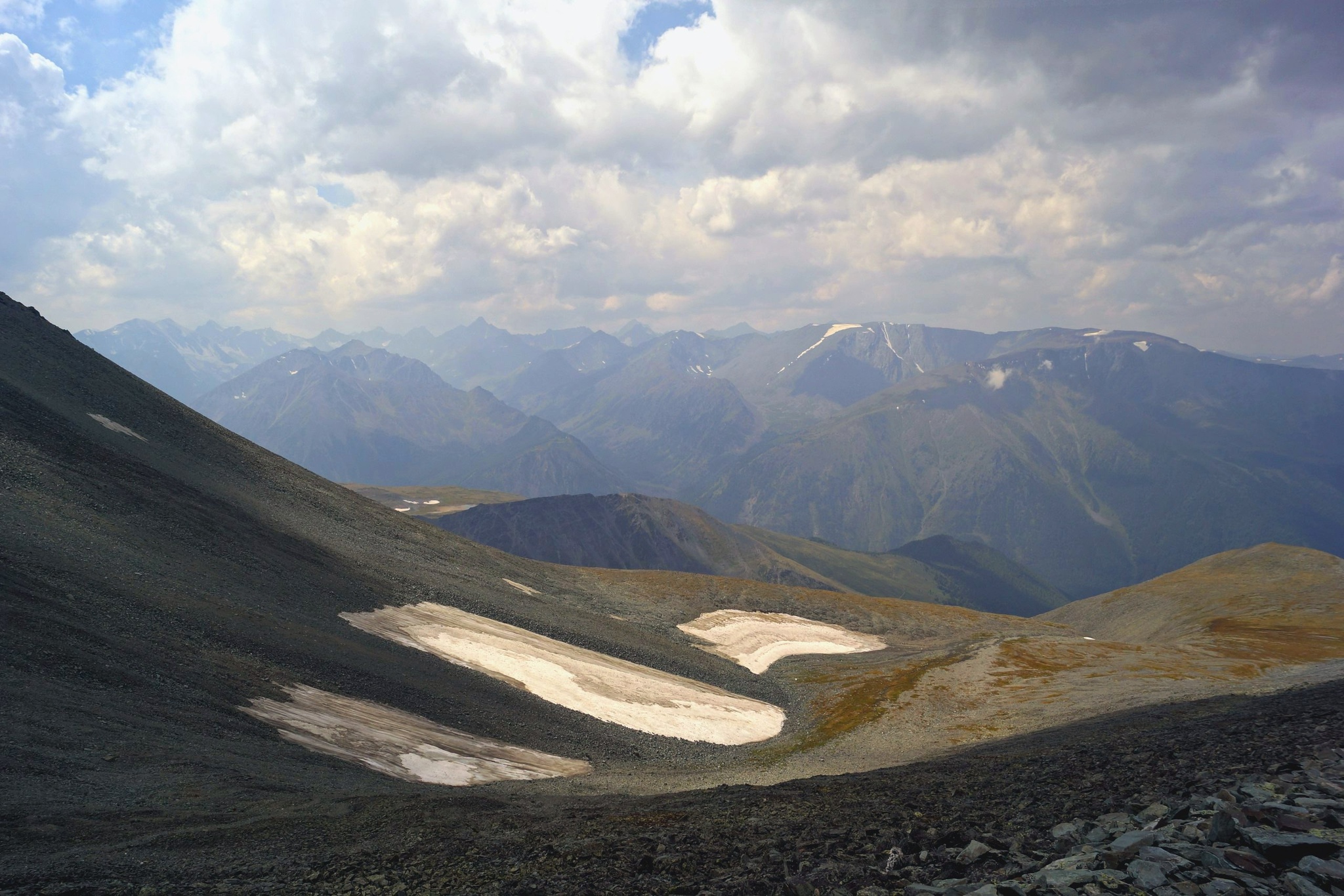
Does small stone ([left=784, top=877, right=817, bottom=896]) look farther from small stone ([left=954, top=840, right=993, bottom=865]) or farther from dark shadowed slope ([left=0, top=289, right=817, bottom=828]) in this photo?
dark shadowed slope ([left=0, top=289, right=817, bottom=828])

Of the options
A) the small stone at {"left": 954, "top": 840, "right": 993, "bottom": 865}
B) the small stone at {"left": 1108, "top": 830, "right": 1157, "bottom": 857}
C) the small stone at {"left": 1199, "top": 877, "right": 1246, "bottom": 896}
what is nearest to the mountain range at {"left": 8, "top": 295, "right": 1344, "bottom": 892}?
the small stone at {"left": 954, "top": 840, "right": 993, "bottom": 865}

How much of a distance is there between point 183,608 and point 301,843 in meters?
30.9

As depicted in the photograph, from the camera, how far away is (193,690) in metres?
35.5

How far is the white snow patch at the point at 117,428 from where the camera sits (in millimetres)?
76625

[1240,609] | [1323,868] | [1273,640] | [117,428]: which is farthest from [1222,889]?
[1240,609]

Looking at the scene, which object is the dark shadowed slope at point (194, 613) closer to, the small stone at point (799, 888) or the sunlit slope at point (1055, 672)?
the sunlit slope at point (1055, 672)

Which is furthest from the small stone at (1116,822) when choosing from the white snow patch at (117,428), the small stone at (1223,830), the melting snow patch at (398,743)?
the white snow patch at (117,428)

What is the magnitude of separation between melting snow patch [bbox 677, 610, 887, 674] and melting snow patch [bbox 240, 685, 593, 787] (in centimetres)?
4805

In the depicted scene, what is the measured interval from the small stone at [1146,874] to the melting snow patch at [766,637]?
2987 inches

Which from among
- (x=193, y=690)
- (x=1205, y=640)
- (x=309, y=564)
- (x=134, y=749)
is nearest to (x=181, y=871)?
(x=134, y=749)

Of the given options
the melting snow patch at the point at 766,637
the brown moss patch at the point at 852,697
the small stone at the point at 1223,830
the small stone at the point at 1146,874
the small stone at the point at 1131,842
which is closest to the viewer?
the small stone at the point at 1146,874

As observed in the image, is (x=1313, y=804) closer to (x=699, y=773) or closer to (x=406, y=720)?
(x=699, y=773)

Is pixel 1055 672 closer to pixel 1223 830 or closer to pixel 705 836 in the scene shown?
pixel 705 836

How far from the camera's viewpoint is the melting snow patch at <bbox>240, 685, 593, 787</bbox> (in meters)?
36.4
